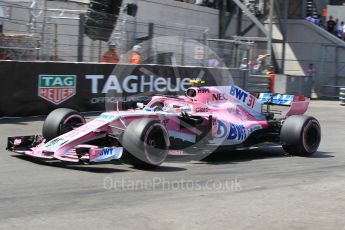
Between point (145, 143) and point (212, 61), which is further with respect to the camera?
point (212, 61)

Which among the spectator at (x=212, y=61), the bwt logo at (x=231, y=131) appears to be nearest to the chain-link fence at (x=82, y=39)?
the spectator at (x=212, y=61)

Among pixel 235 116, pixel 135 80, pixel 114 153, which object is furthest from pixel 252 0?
pixel 114 153

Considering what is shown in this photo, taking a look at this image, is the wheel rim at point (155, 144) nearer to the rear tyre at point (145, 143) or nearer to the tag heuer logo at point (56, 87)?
the rear tyre at point (145, 143)

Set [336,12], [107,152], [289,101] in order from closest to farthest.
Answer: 1. [107,152]
2. [289,101]
3. [336,12]

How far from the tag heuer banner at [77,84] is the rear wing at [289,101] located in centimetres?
548

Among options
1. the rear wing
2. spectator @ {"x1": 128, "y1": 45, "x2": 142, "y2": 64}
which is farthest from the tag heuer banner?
the rear wing

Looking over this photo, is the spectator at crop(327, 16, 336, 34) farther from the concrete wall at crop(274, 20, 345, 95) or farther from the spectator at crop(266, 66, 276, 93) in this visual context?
the spectator at crop(266, 66, 276, 93)

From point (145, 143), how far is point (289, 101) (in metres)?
3.99

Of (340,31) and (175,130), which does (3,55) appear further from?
(340,31)

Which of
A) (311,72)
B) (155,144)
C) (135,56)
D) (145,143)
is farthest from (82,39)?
(311,72)

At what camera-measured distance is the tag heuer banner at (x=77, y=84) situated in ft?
43.8

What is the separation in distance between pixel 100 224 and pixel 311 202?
254cm

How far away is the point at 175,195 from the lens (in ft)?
21.4

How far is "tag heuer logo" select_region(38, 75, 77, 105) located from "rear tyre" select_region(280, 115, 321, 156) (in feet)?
20.8
